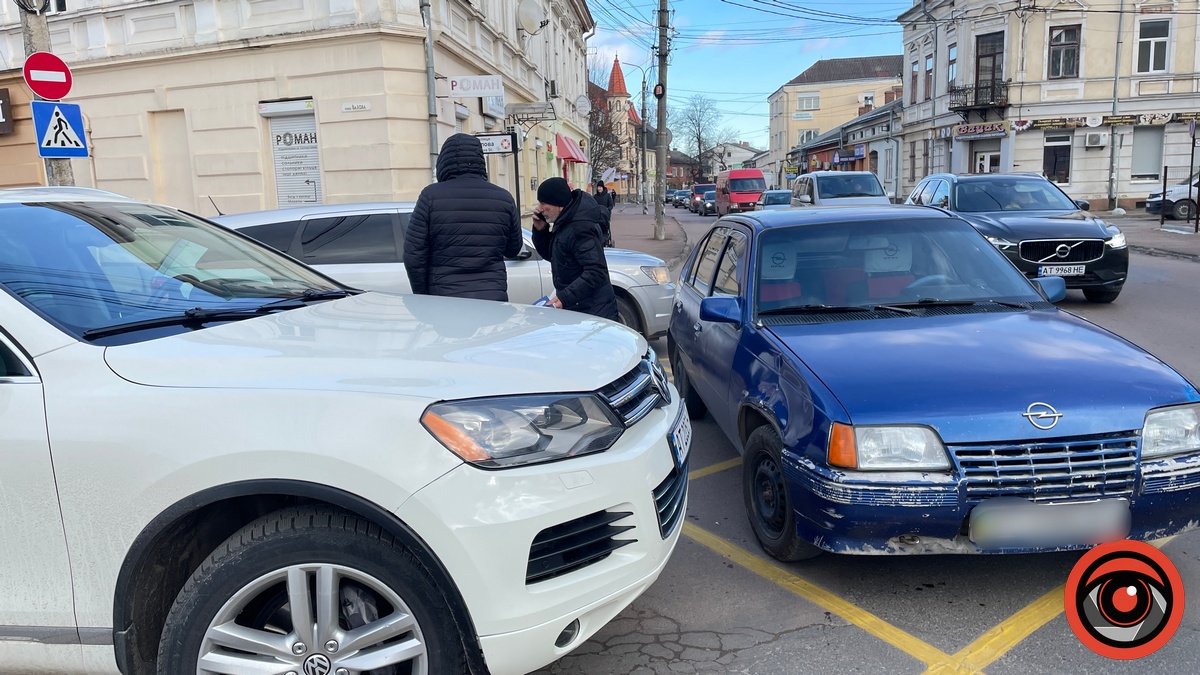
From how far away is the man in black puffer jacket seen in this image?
4.83 metres

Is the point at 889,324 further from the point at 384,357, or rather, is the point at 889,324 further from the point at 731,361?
the point at 384,357

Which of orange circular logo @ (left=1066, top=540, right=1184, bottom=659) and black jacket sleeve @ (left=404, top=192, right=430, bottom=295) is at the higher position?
black jacket sleeve @ (left=404, top=192, right=430, bottom=295)

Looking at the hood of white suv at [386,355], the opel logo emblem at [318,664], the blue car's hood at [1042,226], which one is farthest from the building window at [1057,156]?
the opel logo emblem at [318,664]

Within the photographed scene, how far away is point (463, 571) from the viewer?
2.09 m

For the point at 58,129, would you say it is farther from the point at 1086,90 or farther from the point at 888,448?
the point at 1086,90

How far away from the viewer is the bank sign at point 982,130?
34.5m

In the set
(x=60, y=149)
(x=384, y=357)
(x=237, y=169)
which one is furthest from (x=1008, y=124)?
(x=384, y=357)

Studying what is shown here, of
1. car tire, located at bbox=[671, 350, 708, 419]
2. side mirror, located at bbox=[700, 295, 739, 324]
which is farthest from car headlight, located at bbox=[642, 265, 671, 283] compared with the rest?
side mirror, located at bbox=[700, 295, 739, 324]

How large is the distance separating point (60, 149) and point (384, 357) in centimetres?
744

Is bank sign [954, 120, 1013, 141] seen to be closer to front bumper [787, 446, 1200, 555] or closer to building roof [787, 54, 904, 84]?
front bumper [787, 446, 1200, 555]

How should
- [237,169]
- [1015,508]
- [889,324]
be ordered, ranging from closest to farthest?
[1015,508] < [889,324] < [237,169]

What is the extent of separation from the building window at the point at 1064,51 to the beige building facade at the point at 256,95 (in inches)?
1075

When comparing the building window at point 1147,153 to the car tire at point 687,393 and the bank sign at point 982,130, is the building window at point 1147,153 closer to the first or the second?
the bank sign at point 982,130

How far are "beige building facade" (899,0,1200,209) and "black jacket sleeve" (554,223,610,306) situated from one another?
34656 millimetres
